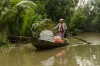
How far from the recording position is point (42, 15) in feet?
58.7

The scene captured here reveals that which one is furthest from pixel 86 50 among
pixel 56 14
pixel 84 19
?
pixel 84 19

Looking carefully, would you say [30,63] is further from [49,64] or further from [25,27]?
[25,27]

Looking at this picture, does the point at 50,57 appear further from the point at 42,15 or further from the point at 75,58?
the point at 42,15

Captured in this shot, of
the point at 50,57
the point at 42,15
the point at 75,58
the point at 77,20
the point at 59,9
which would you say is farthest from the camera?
the point at 77,20

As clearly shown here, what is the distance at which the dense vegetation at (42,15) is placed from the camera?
14.1 m

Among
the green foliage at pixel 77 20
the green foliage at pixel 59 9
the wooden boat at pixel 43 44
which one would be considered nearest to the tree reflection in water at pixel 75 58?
the wooden boat at pixel 43 44

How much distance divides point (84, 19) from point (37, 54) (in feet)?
33.2

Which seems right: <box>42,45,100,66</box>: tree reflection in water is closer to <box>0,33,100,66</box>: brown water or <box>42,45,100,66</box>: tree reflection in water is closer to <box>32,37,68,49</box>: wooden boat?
<box>0,33,100,66</box>: brown water

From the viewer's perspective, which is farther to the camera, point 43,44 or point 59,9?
point 59,9

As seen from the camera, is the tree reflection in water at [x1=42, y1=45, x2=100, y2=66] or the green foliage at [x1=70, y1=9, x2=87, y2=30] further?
the green foliage at [x1=70, y1=9, x2=87, y2=30]

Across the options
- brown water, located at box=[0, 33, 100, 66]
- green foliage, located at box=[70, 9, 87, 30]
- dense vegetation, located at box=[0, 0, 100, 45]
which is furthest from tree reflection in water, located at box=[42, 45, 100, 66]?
green foliage, located at box=[70, 9, 87, 30]

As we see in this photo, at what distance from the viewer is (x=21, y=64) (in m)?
9.55

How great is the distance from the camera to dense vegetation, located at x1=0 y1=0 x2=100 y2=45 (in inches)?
556

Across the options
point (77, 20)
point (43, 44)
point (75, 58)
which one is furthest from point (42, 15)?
point (75, 58)
